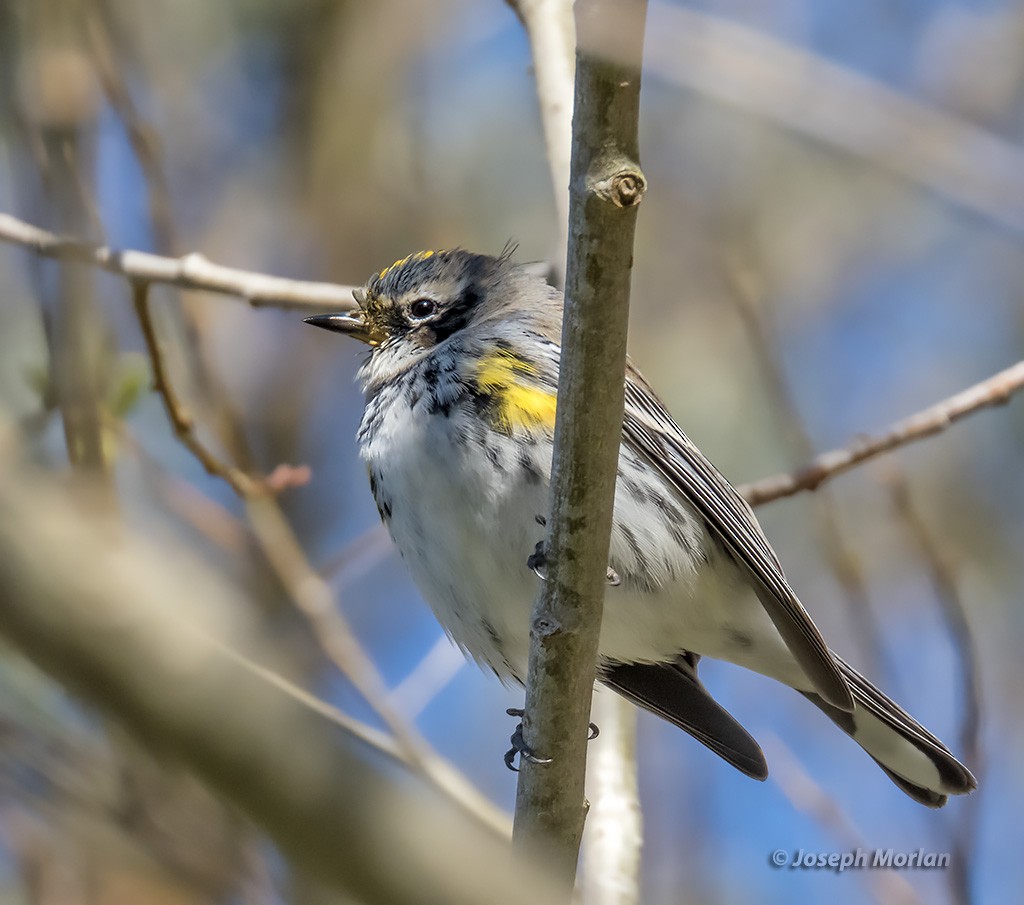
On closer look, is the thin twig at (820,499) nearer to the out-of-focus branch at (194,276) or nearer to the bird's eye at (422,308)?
the bird's eye at (422,308)

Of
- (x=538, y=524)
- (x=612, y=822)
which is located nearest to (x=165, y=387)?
(x=538, y=524)

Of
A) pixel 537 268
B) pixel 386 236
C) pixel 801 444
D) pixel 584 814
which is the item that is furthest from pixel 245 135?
pixel 584 814

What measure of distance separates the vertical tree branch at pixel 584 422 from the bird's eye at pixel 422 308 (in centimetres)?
189

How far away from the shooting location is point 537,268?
4.58m

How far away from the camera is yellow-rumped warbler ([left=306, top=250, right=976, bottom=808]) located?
346 cm

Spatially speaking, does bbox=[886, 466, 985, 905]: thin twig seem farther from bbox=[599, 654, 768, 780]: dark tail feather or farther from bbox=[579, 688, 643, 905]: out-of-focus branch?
bbox=[579, 688, 643, 905]: out-of-focus branch

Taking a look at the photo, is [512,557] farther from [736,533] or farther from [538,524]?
[736,533]

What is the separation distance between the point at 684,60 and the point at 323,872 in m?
2.47

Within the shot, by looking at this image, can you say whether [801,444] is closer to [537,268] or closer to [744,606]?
[744,606]

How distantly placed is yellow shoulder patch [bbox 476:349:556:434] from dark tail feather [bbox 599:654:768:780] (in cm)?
105

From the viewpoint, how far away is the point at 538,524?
344 centimetres

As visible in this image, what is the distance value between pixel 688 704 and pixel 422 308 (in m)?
1.61

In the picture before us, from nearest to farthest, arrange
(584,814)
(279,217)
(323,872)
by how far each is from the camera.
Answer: (323,872) < (584,814) < (279,217)

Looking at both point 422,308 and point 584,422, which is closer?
point 584,422
